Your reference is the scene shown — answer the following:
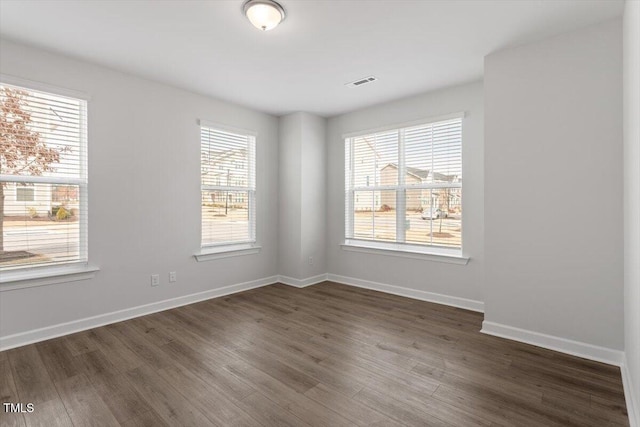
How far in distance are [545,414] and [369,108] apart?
4.00 m

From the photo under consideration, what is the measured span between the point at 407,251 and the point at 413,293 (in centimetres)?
56

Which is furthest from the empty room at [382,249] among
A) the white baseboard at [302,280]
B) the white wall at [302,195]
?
the white wall at [302,195]

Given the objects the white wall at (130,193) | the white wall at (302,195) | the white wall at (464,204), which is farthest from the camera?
the white wall at (302,195)

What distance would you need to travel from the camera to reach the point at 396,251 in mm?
4488

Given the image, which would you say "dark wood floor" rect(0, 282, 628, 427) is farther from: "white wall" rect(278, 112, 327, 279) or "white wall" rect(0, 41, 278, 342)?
"white wall" rect(278, 112, 327, 279)

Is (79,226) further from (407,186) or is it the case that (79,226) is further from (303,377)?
(407,186)

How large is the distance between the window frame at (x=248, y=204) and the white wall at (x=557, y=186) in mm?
3140

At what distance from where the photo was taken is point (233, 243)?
15.3 ft

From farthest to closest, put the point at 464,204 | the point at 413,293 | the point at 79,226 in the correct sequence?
1. the point at 413,293
2. the point at 464,204
3. the point at 79,226

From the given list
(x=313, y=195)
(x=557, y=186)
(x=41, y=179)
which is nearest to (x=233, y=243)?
(x=313, y=195)

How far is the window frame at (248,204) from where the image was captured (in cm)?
426

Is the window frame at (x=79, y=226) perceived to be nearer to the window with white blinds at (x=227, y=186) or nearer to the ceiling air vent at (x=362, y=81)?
the window with white blinds at (x=227, y=186)

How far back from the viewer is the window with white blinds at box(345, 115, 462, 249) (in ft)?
13.3

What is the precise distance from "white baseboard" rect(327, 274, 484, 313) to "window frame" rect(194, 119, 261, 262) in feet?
4.73
